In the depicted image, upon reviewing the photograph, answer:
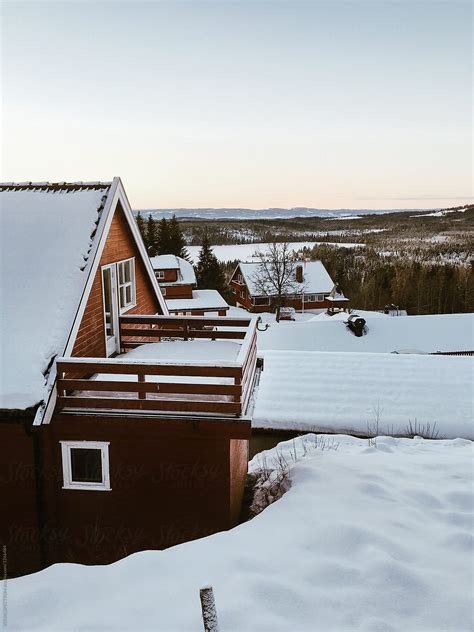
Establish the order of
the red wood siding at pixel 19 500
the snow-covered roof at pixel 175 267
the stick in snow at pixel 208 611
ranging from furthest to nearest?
the snow-covered roof at pixel 175 267 → the red wood siding at pixel 19 500 → the stick in snow at pixel 208 611

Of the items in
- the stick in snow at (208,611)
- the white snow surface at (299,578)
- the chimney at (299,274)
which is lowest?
the white snow surface at (299,578)

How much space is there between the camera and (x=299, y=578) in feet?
15.8

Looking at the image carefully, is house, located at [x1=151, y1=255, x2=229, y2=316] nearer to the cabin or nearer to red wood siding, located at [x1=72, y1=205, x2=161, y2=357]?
red wood siding, located at [x1=72, y1=205, x2=161, y2=357]

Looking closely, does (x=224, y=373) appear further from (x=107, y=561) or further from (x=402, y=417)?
(x=402, y=417)

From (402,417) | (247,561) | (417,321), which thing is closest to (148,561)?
(247,561)

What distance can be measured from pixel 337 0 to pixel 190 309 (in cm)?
2701

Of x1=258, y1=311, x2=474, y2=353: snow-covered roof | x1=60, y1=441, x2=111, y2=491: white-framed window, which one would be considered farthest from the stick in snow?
x1=258, y1=311, x2=474, y2=353: snow-covered roof

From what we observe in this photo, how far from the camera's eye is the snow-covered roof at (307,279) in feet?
198

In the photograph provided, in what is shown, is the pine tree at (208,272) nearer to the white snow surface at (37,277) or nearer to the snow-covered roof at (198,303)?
the snow-covered roof at (198,303)

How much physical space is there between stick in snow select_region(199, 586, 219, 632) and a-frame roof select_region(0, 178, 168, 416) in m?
4.21

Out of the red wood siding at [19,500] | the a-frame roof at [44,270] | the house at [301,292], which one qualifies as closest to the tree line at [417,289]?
the house at [301,292]

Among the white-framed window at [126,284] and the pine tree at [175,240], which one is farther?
the pine tree at [175,240]

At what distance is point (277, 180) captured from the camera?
10531cm

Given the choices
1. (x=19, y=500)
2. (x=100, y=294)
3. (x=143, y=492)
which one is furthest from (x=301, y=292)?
(x=19, y=500)
